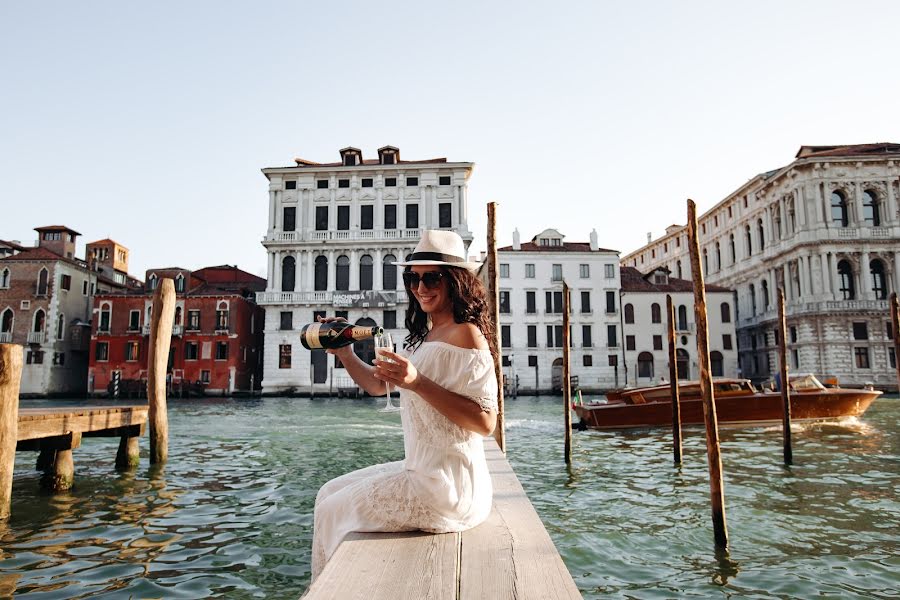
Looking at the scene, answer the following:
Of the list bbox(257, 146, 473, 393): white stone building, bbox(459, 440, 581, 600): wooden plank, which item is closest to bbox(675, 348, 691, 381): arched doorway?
bbox(257, 146, 473, 393): white stone building

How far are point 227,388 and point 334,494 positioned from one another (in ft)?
114

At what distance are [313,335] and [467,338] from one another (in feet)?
2.37

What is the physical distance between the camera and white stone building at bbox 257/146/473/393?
117 feet

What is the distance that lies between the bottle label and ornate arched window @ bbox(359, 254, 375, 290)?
3450 centimetres

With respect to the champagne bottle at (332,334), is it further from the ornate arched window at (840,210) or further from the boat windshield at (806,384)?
the ornate arched window at (840,210)

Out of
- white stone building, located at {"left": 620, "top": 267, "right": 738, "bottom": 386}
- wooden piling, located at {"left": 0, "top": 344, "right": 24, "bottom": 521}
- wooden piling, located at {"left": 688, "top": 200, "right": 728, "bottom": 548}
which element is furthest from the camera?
white stone building, located at {"left": 620, "top": 267, "right": 738, "bottom": 386}

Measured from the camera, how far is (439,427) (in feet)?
7.64

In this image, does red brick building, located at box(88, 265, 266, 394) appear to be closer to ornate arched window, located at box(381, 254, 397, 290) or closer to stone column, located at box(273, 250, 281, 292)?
stone column, located at box(273, 250, 281, 292)

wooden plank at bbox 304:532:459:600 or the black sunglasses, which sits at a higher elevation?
the black sunglasses

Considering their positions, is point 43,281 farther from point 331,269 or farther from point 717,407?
point 717,407

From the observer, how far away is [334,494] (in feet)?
8.39

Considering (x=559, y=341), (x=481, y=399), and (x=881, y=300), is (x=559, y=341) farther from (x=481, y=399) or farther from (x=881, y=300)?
(x=481, y=399)

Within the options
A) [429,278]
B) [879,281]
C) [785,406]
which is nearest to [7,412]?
[429,278]

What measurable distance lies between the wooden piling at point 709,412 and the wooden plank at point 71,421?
22.3ft
